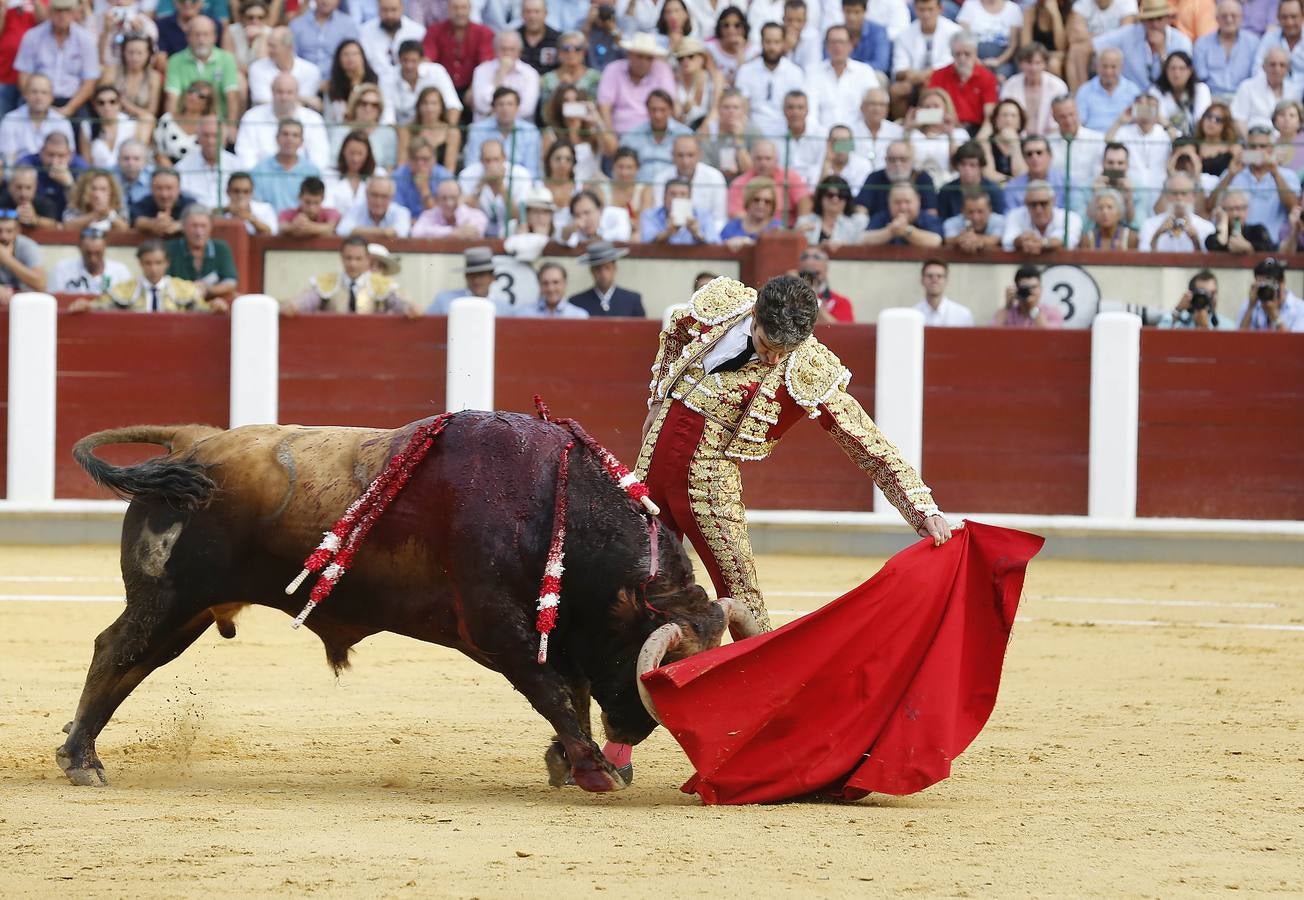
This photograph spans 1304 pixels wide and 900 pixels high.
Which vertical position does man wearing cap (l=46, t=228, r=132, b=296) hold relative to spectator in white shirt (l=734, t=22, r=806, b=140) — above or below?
below

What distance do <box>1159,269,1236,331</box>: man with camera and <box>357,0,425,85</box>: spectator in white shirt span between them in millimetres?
3873

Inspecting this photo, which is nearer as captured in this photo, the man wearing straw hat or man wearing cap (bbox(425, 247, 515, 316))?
man wearing cap (bbox(425, 247, 515, 316))

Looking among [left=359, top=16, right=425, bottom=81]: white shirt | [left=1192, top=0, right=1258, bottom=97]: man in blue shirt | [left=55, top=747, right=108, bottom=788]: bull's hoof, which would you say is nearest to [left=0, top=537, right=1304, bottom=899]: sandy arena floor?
[left=55, top=747, right=108, bottom=788]: bull's hoof

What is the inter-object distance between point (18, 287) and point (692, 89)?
323cm

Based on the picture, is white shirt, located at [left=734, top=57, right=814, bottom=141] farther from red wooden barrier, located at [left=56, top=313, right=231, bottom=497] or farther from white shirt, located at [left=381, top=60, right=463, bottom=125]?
red wooden barrier, located at [left=56, top=313, right=231, bottom=497]

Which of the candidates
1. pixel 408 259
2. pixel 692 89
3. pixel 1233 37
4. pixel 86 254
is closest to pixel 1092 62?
pixel 1233 37

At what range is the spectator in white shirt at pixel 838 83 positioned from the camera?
936 cm

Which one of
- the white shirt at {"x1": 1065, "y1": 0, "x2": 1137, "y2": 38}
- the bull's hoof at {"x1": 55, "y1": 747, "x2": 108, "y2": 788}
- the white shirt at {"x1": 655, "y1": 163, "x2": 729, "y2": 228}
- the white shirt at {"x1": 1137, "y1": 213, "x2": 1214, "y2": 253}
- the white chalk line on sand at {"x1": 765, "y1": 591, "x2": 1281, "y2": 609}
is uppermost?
the white shirt at {"x1": 1065, "y1": 0, "x2": 1137, "y2": 38}

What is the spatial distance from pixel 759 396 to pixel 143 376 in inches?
216

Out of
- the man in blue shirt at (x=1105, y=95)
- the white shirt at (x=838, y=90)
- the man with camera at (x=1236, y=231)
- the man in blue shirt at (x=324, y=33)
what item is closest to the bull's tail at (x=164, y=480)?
the white shirt at (x=838, y=90)

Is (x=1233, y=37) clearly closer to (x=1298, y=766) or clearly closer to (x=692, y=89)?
(x=692, y=89)

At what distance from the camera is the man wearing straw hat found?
9.53 m

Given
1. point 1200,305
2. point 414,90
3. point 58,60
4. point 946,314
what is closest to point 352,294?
point 414,90

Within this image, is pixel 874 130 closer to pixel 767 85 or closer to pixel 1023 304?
pixel 767 85
